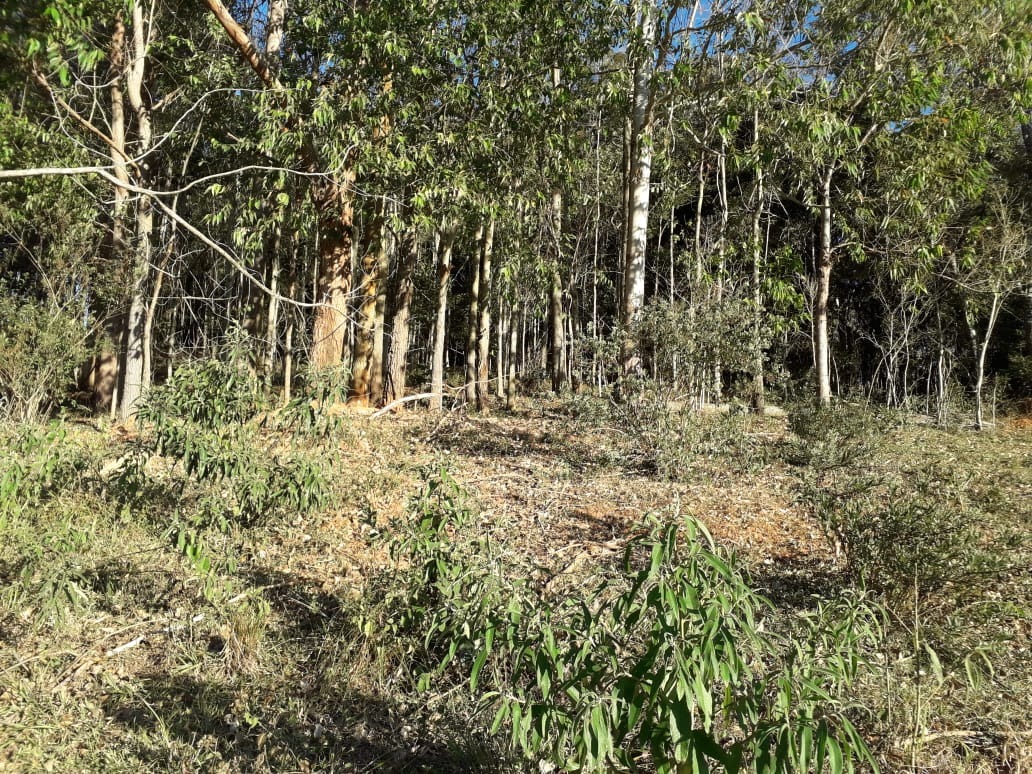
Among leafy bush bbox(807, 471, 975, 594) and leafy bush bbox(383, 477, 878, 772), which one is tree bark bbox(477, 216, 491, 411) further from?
leafy bush bbox(383, 477, 878, 772)

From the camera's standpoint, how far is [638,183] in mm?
8391

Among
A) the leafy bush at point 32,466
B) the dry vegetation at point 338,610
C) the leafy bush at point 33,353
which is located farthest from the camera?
the leafy bush at point 33,353

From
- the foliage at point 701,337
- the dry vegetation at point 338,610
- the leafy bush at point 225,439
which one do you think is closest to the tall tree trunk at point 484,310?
the foliage at point 701,337

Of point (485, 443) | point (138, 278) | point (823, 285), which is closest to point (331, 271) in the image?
point (138, 278)

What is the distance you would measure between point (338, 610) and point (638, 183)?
640 centimetres

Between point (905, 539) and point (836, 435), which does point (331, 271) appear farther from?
point (905, 539)

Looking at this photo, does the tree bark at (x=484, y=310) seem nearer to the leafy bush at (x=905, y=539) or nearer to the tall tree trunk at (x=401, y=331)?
the tall tree trunk at (x=401, y=331)

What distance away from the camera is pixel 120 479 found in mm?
4816

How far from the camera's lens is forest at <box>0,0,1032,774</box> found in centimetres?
262

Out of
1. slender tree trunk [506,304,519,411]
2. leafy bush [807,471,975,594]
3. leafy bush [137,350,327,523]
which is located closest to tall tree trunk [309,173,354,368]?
slender tree trunk [506,304,519,411]

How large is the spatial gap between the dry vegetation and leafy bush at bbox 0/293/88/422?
2.29 metres

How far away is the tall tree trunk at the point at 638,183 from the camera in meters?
7.65

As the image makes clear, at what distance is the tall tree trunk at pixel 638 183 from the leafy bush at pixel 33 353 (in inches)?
268

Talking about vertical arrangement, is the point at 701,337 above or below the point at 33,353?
above
